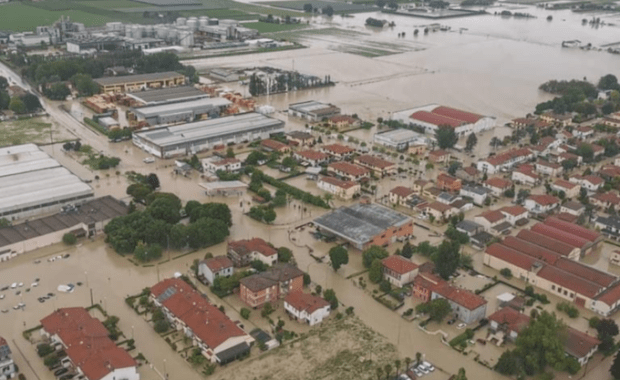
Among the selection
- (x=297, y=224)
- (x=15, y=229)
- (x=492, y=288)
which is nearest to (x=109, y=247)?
(x=15, y=229)

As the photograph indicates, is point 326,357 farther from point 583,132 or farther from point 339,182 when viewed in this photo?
point 583,132

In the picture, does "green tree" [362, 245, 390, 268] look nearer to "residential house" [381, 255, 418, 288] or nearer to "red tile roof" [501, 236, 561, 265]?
"residential house" [381, 255, 418, 288]

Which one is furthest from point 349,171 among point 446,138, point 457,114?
point 457,114

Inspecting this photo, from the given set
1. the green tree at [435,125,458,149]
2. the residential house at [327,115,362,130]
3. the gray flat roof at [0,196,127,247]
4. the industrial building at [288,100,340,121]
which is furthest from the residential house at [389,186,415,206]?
the industrial building at [288,100,340,121]

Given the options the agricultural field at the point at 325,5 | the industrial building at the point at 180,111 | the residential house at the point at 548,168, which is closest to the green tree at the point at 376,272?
the residential house at the point at 548,168

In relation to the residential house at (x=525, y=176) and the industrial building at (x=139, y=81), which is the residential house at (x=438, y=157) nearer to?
the residential house at (x=525, y=176)
